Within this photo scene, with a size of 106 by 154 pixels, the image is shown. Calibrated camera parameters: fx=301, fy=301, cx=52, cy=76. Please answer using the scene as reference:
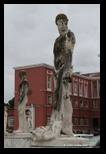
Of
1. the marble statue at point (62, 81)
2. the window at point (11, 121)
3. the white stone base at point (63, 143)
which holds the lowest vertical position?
the window at point (11, 121)

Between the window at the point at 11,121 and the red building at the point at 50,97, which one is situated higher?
the red building at the point at 50,97

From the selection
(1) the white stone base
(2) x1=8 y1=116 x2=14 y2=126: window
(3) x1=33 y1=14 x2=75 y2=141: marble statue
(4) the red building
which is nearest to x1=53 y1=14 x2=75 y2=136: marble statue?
(3) x1=33 y1=14 x2=75 y2=141: marble statue

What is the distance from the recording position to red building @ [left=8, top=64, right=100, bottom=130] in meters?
44.0

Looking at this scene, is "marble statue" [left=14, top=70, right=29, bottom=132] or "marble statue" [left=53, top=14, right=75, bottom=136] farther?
"marble statue" [left=14, top=70, right=29, bottom=132]

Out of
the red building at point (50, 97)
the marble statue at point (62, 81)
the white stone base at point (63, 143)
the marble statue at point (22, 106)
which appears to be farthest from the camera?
the red building at point (50, 97)

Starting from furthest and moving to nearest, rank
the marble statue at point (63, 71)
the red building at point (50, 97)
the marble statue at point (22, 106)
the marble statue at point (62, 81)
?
the red building at point (50, 97) → the marble statue at point (22, 106) → the marble statue at point (63, 71) → the marble statue at point (62, 81)

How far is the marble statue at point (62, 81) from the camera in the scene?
7473 millimetres

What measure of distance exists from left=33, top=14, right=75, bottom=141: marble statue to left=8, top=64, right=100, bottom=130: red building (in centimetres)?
2539

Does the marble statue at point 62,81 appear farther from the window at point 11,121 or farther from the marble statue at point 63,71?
the window at point 11,121

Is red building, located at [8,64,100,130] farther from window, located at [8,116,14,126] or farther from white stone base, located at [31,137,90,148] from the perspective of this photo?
white stone base, located at [31,137,90,148]

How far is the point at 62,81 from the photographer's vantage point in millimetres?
7758

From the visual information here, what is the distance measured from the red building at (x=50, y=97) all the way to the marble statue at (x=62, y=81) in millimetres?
25386

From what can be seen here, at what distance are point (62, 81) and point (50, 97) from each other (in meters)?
38.4

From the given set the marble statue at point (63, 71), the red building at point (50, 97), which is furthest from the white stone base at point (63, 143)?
the red building at point (50, 97)
